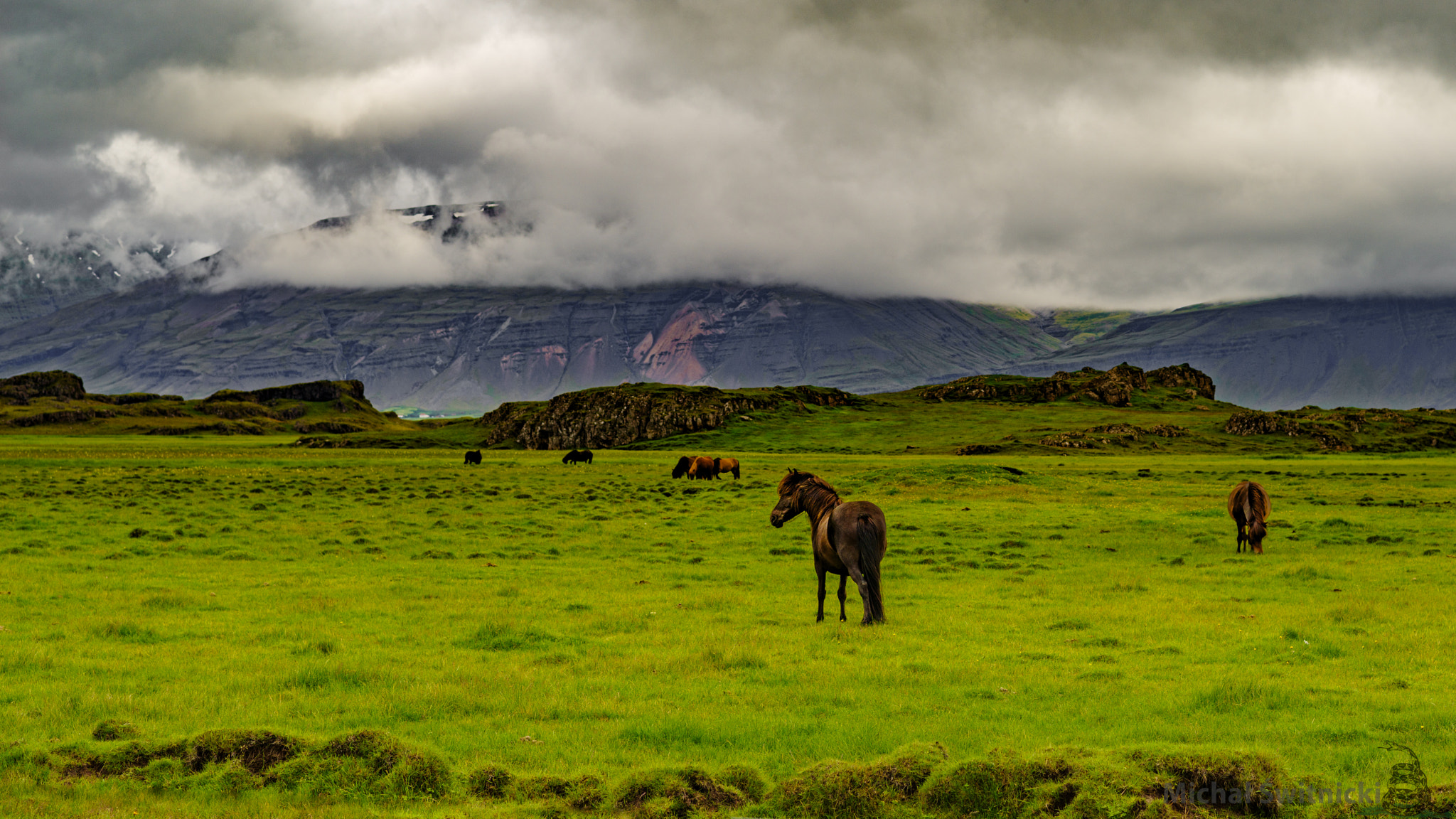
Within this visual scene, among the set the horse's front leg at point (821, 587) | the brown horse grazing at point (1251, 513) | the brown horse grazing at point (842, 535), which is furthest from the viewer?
the brown horse grazing at point (1251, 513)

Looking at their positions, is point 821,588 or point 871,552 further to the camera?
point 821,588

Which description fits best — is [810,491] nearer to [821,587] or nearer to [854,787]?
[821,587]

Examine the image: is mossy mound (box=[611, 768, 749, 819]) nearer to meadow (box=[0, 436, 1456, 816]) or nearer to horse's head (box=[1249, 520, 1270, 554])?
meadow (box=[0, 436, 1456, 816])

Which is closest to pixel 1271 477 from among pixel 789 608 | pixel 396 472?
pixel 789 608

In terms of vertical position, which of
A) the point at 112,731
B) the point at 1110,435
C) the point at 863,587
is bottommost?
the point at 112,731

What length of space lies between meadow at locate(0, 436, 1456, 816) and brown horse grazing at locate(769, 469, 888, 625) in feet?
2.57

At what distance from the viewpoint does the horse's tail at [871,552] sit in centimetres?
1802

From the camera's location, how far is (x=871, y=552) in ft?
60.1

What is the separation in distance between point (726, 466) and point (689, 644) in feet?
213

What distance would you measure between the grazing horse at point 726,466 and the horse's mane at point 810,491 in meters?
59.0
